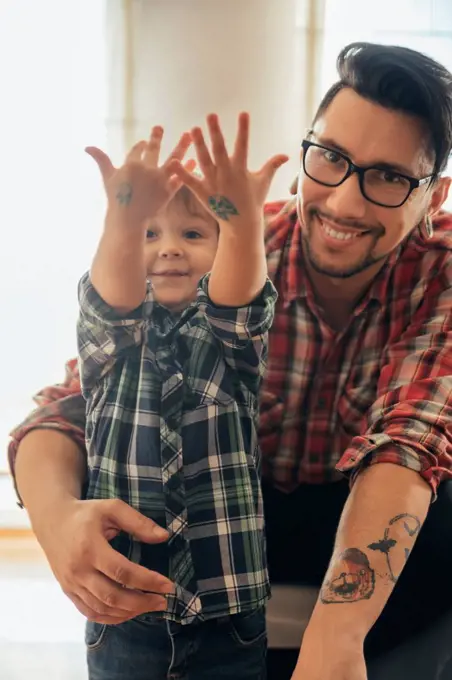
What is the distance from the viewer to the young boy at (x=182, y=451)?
893mm

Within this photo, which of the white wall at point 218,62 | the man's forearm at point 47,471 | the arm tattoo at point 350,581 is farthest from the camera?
the white wall at point 218,62

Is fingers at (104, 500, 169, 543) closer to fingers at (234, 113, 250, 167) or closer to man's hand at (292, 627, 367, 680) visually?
man's hand at (292, 627, 367, 680)

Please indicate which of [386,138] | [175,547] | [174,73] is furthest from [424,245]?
[174,73]

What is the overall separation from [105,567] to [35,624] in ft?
2.94

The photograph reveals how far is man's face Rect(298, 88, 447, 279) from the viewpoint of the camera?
3.55 feet

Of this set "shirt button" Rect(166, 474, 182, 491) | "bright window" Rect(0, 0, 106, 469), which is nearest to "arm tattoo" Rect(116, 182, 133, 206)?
"shirt button" Rect(166, 474, 182, 491)

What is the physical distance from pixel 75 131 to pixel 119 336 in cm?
128

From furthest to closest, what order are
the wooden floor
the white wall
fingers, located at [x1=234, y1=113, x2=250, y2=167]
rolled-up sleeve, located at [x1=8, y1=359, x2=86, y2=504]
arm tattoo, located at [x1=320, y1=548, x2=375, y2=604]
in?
the white wall < the wooden floor < rolled-up sleeve, located at [x1=8, y1=359, x2=86, y2=504] < arm tattoo, located at [x1=320, y1=548, x2=375, y2=604] < fingers, located at [x1=234, y1=113, x2=250, y2=167]

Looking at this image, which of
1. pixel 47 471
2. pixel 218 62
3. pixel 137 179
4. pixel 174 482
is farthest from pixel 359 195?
pixel 218 62

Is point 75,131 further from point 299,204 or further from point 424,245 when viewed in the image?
point 424,245

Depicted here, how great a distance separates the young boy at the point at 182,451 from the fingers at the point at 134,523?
51 mm

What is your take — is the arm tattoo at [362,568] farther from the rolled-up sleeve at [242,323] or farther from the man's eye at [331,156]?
the man's eye at [331,156]

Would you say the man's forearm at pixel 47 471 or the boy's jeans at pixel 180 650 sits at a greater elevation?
the man's forearm at pixel 47 471

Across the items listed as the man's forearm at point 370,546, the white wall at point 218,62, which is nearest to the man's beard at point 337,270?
the man's forearm at point 370,546
